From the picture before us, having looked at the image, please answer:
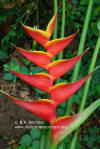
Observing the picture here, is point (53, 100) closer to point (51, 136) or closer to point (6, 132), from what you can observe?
point (51, 136)

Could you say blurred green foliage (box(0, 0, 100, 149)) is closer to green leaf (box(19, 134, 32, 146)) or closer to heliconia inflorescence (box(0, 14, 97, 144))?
green leaf (box(19, 134, 32, 146))

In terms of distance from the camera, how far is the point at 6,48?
4.46 ft

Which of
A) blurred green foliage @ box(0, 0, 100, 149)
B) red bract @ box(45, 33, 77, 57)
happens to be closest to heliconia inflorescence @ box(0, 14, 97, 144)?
red bract @ box(45, 33, 77, 57)

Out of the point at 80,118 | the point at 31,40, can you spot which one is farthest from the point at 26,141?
the point at 31,40

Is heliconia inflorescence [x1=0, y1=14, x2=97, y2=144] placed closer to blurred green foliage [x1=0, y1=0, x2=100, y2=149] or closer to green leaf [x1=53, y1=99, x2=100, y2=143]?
green leaf [x1=53, y1=99, x2=100, y2=143]

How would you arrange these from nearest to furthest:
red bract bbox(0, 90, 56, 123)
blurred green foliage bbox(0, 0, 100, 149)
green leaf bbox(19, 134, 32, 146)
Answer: red bract bbox(0, 90, 56, 123), green leaf bbox(19, 134, 32, 146), blurred green foliage bbox(0, 0, 100, 149)

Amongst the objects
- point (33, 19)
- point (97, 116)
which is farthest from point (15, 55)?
point (97, 116)

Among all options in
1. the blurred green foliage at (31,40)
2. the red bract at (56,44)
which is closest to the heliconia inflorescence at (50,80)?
the red bract at (56,44)

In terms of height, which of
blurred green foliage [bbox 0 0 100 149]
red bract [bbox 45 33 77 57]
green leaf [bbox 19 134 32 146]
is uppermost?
red bract [bbox 45 33 77 57]

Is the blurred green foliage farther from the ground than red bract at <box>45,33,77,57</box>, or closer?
closer

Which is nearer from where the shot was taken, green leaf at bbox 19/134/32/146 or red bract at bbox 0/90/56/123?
red bract at bbox 0/90/56/123

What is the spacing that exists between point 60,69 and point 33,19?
109cm

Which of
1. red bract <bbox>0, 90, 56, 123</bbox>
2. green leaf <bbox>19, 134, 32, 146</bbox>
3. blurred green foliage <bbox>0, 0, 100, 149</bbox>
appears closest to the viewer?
red bract <bbox>0, 90, 56, 123</bbox>

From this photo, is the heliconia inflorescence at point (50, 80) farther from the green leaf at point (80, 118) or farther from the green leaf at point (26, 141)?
the green leaf at point (26, 141)
